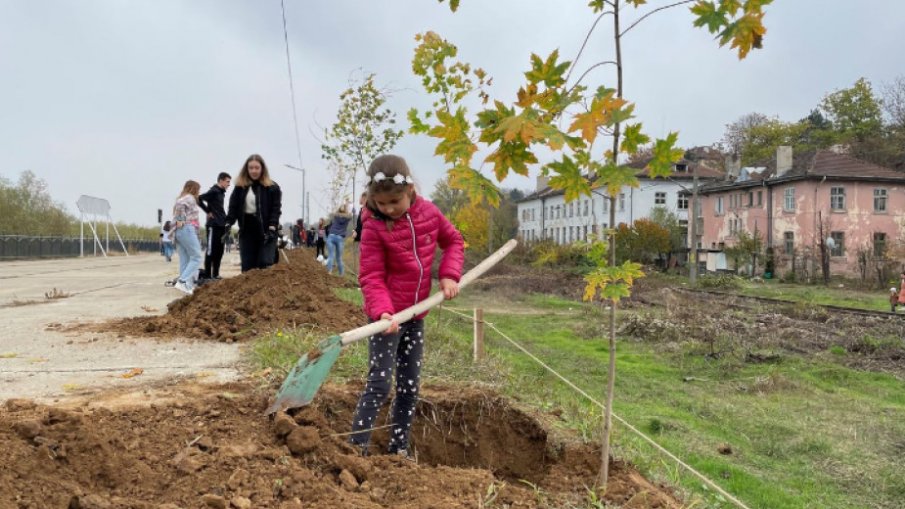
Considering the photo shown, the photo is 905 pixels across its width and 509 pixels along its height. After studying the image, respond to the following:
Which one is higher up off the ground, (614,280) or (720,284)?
(614,280)

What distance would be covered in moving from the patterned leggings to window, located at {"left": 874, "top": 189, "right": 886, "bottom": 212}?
46.3 meters

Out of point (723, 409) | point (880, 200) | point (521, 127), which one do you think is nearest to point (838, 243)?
point (880, 200)

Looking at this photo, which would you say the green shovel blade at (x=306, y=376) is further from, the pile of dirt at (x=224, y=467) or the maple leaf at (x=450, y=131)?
the maple leaf at (x=450, y=131)

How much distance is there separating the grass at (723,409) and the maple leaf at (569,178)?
1.43 m

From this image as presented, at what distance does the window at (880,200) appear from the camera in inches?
1657

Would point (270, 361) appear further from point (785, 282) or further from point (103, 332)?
point (785, 282)

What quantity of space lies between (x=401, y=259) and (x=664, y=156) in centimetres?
134

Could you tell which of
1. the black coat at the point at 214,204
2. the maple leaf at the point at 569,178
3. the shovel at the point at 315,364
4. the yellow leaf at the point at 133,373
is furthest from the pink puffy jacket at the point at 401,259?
the black coat at the point at 214,204

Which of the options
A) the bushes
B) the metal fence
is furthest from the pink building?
the metal fence

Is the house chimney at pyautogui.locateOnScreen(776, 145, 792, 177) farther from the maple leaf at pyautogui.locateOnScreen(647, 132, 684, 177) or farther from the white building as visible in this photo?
the maple leaf at pyautogui.locateOnScreen(647, 132, 684, 177)

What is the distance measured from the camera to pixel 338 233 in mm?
15656

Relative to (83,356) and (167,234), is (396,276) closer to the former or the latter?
(83,356)

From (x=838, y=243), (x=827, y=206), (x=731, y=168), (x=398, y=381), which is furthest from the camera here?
(x=731, y=168)

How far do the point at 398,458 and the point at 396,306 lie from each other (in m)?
0.73
